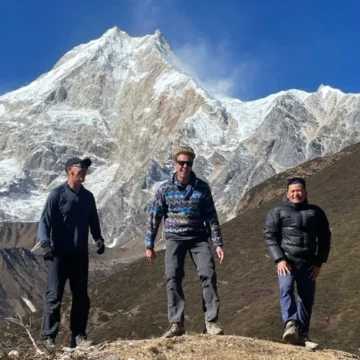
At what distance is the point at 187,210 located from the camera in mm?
11406

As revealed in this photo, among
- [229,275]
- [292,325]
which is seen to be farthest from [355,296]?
[292,325]

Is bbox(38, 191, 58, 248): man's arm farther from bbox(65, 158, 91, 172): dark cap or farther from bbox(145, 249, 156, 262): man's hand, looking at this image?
bbox(145, 249, 156, 262): man's hand

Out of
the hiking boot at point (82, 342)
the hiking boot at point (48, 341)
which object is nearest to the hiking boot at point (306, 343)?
the hiking boot at point (82, 342)

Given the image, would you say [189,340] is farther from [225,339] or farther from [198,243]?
[198,243]

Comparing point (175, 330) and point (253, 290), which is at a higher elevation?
point (253, 290)

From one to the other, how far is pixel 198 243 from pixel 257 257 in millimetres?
56154

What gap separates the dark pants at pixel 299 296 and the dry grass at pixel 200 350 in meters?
0.52

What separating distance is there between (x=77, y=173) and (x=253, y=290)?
146 feet

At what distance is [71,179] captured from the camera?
11438mm

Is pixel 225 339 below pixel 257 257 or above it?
below

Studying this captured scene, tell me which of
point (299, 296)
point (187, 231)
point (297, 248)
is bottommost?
point (299, 296)

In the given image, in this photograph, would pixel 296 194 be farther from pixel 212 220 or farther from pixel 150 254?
pixel 150 254

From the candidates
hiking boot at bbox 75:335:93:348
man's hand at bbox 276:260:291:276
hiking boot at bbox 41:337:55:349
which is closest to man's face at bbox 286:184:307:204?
man's hand at bbox 276:260:291:276

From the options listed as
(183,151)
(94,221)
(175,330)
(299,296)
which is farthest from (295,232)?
(94,221)
